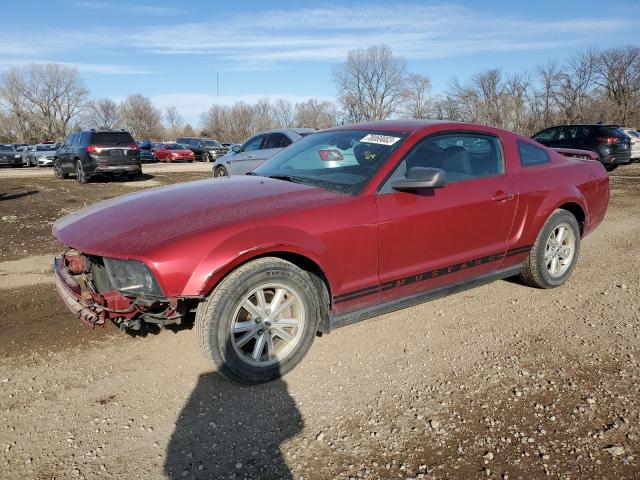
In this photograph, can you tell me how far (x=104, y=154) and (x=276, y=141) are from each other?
659 cm

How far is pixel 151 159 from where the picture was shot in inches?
1292

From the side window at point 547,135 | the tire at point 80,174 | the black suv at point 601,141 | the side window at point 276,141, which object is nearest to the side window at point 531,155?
the side window at point 276,141

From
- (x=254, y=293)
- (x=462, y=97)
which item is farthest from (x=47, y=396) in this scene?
(x=462, y=97)

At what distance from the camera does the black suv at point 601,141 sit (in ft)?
49.7

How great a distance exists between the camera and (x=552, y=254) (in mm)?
4418

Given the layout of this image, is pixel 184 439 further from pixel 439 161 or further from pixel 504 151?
pixel 504 151

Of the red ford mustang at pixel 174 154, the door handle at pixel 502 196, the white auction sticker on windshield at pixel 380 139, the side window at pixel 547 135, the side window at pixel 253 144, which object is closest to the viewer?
the white auction sticker on windshield at pixel 380 139

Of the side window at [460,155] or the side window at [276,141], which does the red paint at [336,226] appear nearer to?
the side window at [460,155]

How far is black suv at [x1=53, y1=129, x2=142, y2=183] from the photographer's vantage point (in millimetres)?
14516

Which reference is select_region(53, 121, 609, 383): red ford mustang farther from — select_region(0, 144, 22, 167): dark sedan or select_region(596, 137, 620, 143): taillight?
select_region(0, 144, 22, 167): dark sedan

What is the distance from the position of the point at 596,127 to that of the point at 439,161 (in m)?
14.5

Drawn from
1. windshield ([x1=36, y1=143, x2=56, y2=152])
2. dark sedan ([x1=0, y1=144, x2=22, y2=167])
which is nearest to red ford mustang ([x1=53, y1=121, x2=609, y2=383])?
windshield ([x1=36, y1=143, x2=56, y2=152])

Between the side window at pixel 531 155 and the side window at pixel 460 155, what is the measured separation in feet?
0.91

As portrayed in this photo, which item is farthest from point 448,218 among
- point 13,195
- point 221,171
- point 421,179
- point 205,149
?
point 205,149
